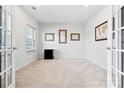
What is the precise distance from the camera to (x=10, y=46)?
223 centimetres

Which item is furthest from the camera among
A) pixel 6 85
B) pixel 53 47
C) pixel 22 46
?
pixel 53 47

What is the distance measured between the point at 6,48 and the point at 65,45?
703 cm

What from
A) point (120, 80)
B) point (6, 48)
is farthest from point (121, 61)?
point (6, 48)

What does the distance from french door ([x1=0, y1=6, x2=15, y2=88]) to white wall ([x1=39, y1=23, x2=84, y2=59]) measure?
666 centimetres

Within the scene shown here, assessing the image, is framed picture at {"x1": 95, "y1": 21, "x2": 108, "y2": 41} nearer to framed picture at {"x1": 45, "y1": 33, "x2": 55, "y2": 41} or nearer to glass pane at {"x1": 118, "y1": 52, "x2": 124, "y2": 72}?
glass pane at {"x1": 118, "y1": 52, "x2": 124, "y2": 72}

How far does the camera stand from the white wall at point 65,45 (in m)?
8.93

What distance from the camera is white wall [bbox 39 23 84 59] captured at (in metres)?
8.93

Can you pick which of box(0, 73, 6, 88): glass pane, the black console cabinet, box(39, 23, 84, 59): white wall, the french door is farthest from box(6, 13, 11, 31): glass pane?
box(39, 23, 84, 59): white wall

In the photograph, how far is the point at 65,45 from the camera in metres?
9.00

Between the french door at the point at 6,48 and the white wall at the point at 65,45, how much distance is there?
6.66 metres

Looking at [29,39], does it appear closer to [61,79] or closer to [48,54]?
[48,54]
